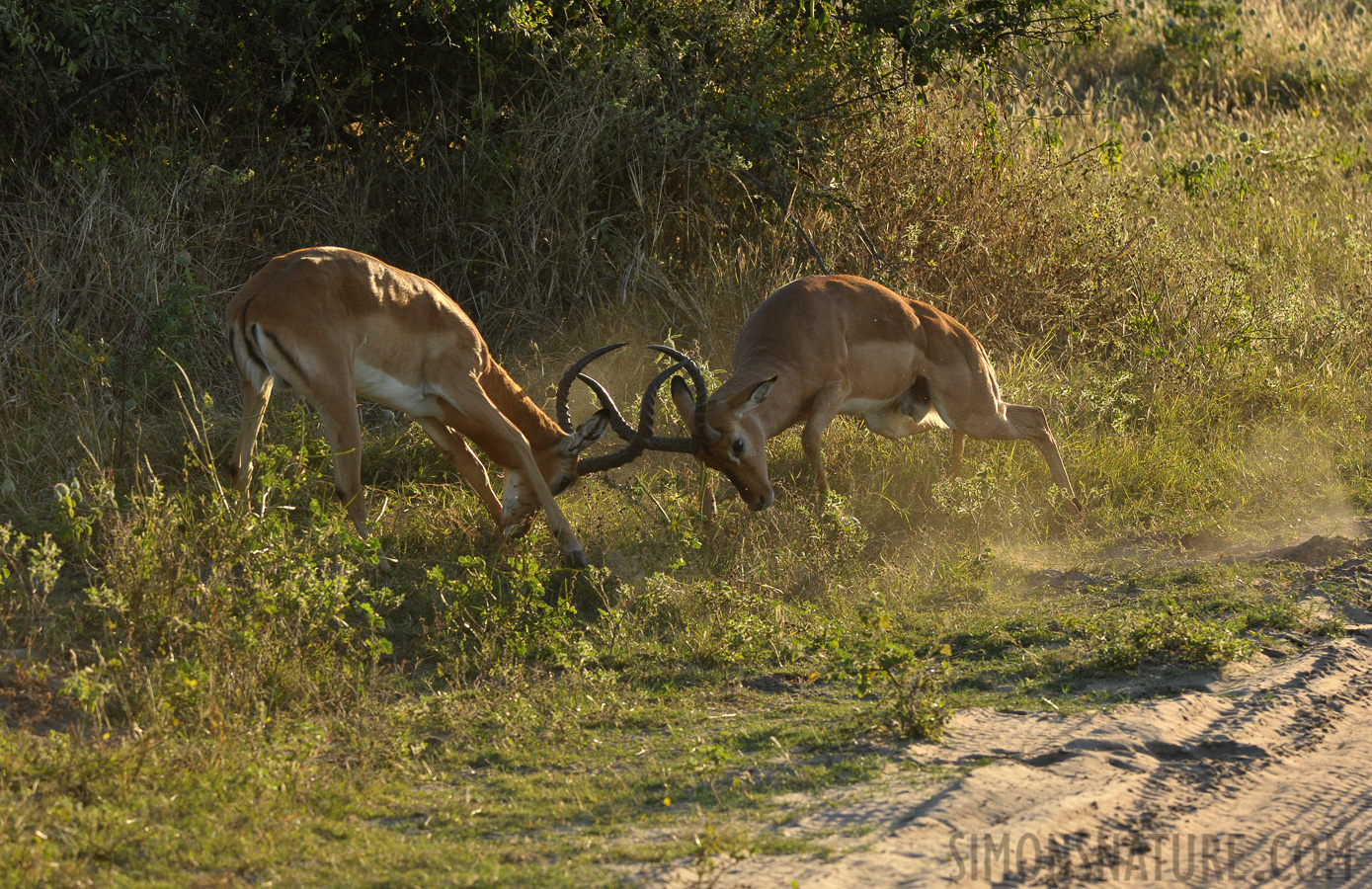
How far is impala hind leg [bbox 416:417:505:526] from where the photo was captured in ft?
22.4

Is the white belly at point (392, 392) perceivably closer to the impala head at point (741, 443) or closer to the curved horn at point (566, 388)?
the curved horn at point (566, 388)

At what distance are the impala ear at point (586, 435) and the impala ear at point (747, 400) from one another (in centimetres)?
70

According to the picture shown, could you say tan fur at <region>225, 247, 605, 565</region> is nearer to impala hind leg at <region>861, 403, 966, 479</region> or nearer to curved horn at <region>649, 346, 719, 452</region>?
curved horn at <region>649, 346, 719, 452</region>

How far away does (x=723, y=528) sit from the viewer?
6.78 meters

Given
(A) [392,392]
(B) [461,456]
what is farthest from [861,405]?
(A) [392,392]

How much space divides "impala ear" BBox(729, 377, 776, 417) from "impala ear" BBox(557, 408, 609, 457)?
0.70 metres

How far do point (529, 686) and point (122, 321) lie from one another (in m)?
4.37

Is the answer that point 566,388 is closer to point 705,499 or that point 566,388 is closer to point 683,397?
point 683,397

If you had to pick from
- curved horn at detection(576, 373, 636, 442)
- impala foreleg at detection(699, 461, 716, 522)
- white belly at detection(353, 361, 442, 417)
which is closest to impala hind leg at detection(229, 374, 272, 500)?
white belly at detection(353, 361, 442, 417)

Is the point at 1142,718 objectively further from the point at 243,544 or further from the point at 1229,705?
the point at 243,544

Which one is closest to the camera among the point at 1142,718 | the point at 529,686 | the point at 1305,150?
the point at 1142,718

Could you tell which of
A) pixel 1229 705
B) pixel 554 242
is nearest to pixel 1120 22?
pixel 554 242

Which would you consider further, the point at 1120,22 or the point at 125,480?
the point at 1120,22

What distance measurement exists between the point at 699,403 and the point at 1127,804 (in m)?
3.45
